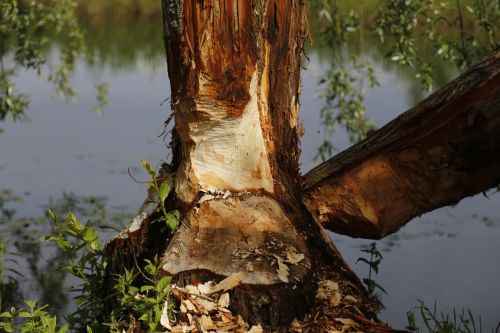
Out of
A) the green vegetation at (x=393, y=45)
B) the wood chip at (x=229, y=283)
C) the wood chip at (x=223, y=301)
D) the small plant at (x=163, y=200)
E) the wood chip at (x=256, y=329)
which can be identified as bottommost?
the wood chip at (x=256, y=329)

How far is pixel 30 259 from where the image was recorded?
5453 millimetres

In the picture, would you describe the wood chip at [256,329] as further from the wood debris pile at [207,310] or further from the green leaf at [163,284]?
the green leaf at [163,284]

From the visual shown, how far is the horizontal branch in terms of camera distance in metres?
2.78

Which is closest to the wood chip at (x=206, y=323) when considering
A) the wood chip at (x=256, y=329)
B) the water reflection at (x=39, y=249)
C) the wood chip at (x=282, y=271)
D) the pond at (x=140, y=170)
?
the wood chip at (x=256, y=329)

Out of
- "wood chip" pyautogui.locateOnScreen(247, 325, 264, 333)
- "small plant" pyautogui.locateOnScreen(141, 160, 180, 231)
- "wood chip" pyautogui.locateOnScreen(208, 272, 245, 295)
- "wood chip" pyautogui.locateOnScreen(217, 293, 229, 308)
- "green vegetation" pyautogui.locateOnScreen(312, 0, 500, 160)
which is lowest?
"wood chip" pyautogui.locateOnScreen(247, 325, 264, 333)

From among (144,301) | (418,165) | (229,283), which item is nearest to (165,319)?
(144,301)

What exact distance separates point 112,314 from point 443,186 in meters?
1.15

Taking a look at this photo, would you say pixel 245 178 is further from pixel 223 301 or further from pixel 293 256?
pixel 223 301

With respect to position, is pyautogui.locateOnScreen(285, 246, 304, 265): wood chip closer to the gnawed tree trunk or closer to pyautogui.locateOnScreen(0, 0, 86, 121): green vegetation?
the gnawed tree trunk

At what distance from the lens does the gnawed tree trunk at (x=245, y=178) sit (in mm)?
2627

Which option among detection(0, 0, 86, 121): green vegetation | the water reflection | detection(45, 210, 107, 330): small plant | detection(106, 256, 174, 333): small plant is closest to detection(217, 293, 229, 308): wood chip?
detection(106, 256, 174, 333): small plant

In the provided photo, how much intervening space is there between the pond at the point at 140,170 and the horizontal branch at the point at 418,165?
21.6 inches

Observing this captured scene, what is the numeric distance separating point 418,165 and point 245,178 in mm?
582

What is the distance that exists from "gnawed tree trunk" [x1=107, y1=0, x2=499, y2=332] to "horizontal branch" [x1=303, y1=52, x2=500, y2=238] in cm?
2
